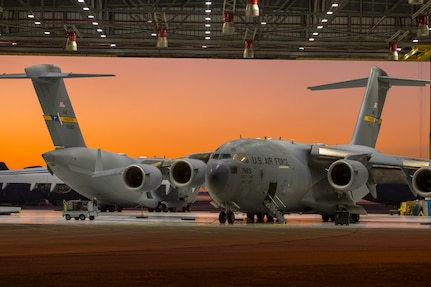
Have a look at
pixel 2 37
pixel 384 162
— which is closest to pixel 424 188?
pixel 384 162

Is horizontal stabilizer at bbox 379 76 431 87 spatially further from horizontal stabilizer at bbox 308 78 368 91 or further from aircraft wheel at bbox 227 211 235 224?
aircraft wheel at bbox 227 211 235 224

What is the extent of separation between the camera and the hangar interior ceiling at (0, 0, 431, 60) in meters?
38.3

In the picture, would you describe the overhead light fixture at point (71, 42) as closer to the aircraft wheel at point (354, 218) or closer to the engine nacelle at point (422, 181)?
the aircraft wheel at point (354, 218)

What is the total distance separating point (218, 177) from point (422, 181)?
7.80m

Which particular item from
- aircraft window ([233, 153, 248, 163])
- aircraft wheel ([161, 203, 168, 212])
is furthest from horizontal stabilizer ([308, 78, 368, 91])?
aircraft wheel ([161, 203, 168, 212])

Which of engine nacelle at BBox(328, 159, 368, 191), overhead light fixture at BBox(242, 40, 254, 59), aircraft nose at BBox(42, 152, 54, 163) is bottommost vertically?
engine nacelle at BBox(328, 159, 368, 191)

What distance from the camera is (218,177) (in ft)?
93.5

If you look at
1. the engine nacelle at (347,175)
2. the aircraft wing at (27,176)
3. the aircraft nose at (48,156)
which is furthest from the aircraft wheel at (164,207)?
the engine nacelle at (347,175)

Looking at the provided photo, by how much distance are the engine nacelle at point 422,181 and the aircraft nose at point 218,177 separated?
7211 millimetres

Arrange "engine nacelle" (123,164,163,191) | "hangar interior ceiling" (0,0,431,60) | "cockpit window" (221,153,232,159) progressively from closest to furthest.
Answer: "cockpit window" (221,153,232,159) → "engine nacelle" (123,164,163,191) → "hangar interior ceiling" (0,0,431,60)

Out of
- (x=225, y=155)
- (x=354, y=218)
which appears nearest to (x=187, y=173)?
(x=225, y=155)

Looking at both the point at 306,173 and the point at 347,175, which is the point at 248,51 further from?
the point at 347,175

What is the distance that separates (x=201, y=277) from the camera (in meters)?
10.5

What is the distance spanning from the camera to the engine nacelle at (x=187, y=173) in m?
31.3
